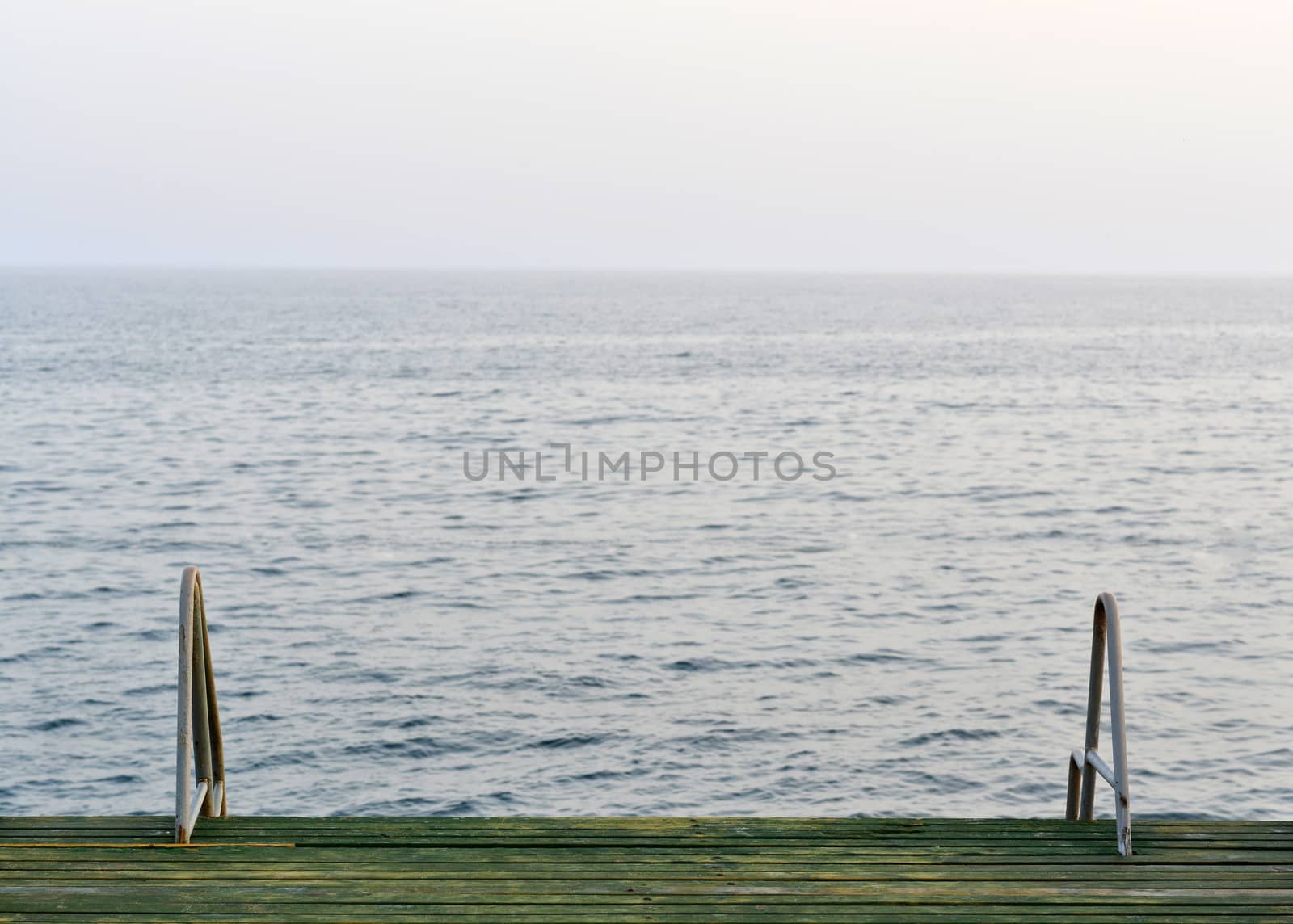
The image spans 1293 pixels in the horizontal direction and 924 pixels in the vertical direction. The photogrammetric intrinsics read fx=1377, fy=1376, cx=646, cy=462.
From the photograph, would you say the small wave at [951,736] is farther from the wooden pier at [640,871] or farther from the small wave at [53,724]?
the wooden pier at [640,871]

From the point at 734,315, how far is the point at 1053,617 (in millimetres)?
99392

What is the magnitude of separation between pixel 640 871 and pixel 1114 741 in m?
1.86

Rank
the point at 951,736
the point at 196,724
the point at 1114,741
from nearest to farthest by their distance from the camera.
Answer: the point at 1114,741
the point at 196,724
the point at 951,736

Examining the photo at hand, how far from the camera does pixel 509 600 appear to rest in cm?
2070

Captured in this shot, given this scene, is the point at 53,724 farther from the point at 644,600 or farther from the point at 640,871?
the point at 640,871

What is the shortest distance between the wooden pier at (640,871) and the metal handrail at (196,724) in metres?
0.14

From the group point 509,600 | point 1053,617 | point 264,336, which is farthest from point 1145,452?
point 264,336

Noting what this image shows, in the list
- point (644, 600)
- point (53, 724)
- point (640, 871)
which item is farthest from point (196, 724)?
point (644, 600)

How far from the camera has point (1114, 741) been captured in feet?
17.1

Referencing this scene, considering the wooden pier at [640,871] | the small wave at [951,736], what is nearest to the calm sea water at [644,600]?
the small wave at [951,736]

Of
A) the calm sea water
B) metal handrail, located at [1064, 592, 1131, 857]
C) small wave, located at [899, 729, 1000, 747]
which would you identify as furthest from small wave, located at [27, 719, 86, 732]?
metal handrail, located at [1064, 592, 1131, 857]

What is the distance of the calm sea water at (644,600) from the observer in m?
13.8

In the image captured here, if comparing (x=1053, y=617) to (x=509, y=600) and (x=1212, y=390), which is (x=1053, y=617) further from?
(x=1212, y=390)

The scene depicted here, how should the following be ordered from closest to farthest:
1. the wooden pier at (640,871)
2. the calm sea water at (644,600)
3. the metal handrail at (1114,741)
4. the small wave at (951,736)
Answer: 1. the wooden pier at (640,871)
2. the metal handrail at (1114,741)
3. the calm sea water at (644,600)
4. the small wave at (951,736)
